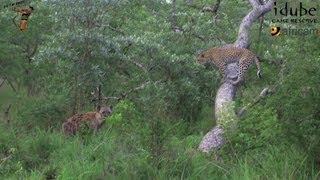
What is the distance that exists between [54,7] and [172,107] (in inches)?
117

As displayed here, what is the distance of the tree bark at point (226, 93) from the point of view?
8.20 meters

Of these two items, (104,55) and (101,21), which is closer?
(104,55)

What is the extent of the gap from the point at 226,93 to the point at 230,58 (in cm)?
73

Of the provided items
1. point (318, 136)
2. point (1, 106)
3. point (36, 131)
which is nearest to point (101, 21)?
point (36, 131)

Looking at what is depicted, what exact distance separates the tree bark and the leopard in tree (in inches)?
7.1

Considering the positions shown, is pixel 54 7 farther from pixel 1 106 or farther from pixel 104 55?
pixel 1 106

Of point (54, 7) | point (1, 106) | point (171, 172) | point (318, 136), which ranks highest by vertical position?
point (54, 7)

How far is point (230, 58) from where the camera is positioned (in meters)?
10.2

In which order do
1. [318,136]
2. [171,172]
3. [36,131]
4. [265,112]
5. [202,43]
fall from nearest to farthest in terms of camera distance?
1. [318,136]
2. [171,172]
3. [265,112]
4. [36,131]
5. [202,43]

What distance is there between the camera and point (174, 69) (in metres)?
10.4
